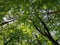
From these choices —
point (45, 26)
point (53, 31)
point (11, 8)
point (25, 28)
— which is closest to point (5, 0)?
point (11, 8)

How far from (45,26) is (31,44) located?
8.25ft

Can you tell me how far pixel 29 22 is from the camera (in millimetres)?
15805

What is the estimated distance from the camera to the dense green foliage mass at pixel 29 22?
1529cm

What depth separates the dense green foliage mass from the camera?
15.3m

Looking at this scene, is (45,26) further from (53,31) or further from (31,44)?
(31,44)

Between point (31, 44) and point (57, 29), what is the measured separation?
277 centimetres

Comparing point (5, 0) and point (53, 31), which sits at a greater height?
point (5, 0)

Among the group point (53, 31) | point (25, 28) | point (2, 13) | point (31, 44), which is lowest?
point (31, 44)

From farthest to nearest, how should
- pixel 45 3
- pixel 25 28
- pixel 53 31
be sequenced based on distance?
pixel 53 31 < pixel 25 28 < pixel 45 3

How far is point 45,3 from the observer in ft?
49.6

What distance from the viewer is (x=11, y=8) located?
15.7 meters

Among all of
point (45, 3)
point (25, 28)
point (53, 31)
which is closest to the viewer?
point (45, 3)

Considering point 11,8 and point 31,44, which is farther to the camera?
point 31,44

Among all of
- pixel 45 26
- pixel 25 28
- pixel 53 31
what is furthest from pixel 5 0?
pixel 53 31
